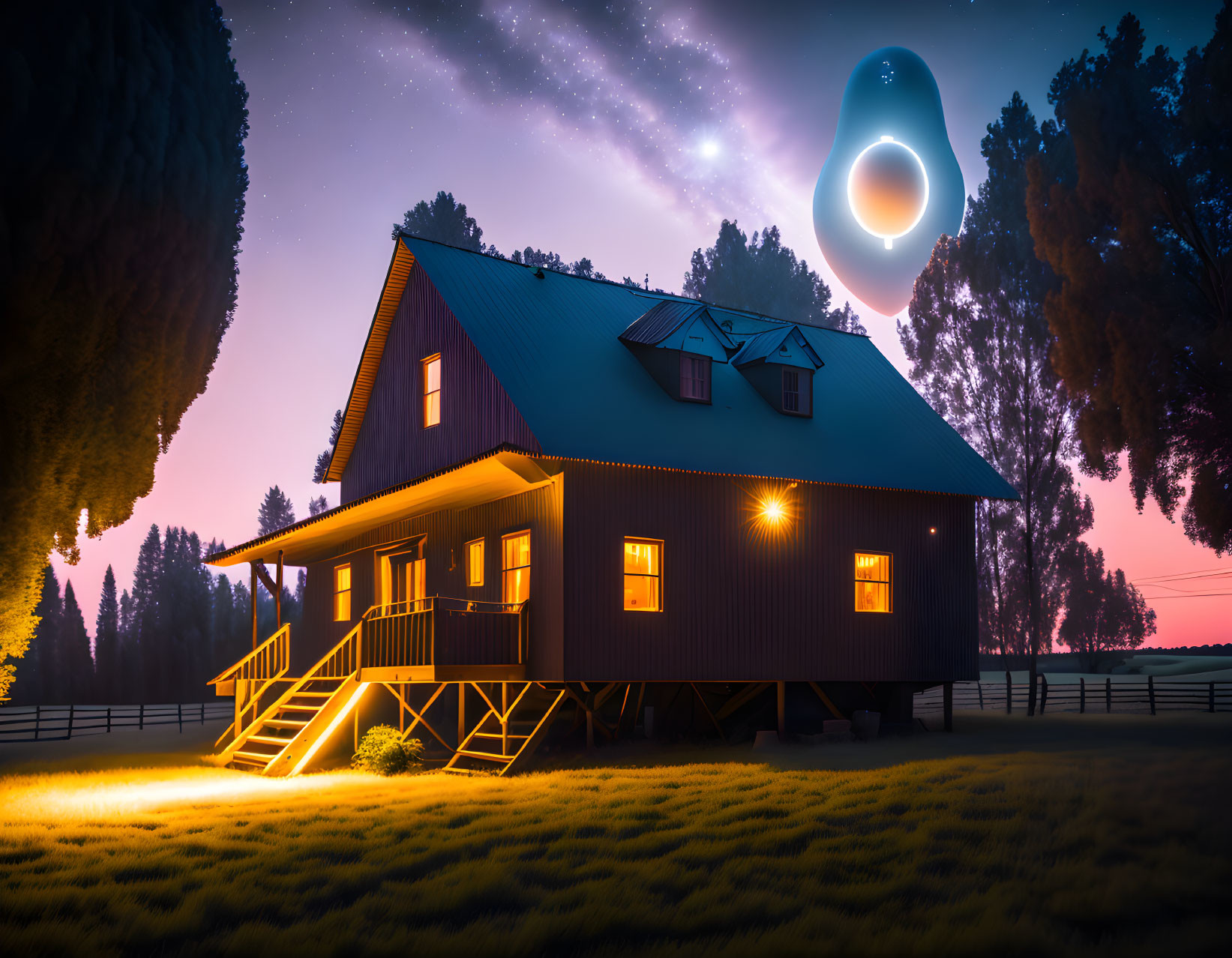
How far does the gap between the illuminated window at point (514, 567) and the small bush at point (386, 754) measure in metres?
3.26

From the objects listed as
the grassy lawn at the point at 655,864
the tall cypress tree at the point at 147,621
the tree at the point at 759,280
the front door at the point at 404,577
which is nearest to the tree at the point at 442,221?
the tree at the point at 759,280

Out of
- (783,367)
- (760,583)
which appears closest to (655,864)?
(760,583)

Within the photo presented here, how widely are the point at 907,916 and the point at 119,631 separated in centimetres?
9751

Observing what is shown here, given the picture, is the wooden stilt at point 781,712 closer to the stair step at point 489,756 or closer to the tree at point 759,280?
the stair step at point 489,756

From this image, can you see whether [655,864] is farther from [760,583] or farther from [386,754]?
[760,583]

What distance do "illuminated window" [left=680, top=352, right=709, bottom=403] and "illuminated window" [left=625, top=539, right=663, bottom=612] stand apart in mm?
3420

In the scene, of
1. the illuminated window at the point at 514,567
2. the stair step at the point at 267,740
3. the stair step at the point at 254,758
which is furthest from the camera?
the illuminated window at the point at 514,567

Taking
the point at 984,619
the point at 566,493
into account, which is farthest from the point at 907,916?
the point at 984,619

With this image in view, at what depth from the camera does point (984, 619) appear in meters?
45.2

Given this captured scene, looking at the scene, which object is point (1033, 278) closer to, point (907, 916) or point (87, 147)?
point (87, 147)

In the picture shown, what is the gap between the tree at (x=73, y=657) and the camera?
87.8 meters

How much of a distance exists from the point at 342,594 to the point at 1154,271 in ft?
69.9

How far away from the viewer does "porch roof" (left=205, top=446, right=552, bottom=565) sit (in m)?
18.0

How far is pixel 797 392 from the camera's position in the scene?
23625 millimetres
